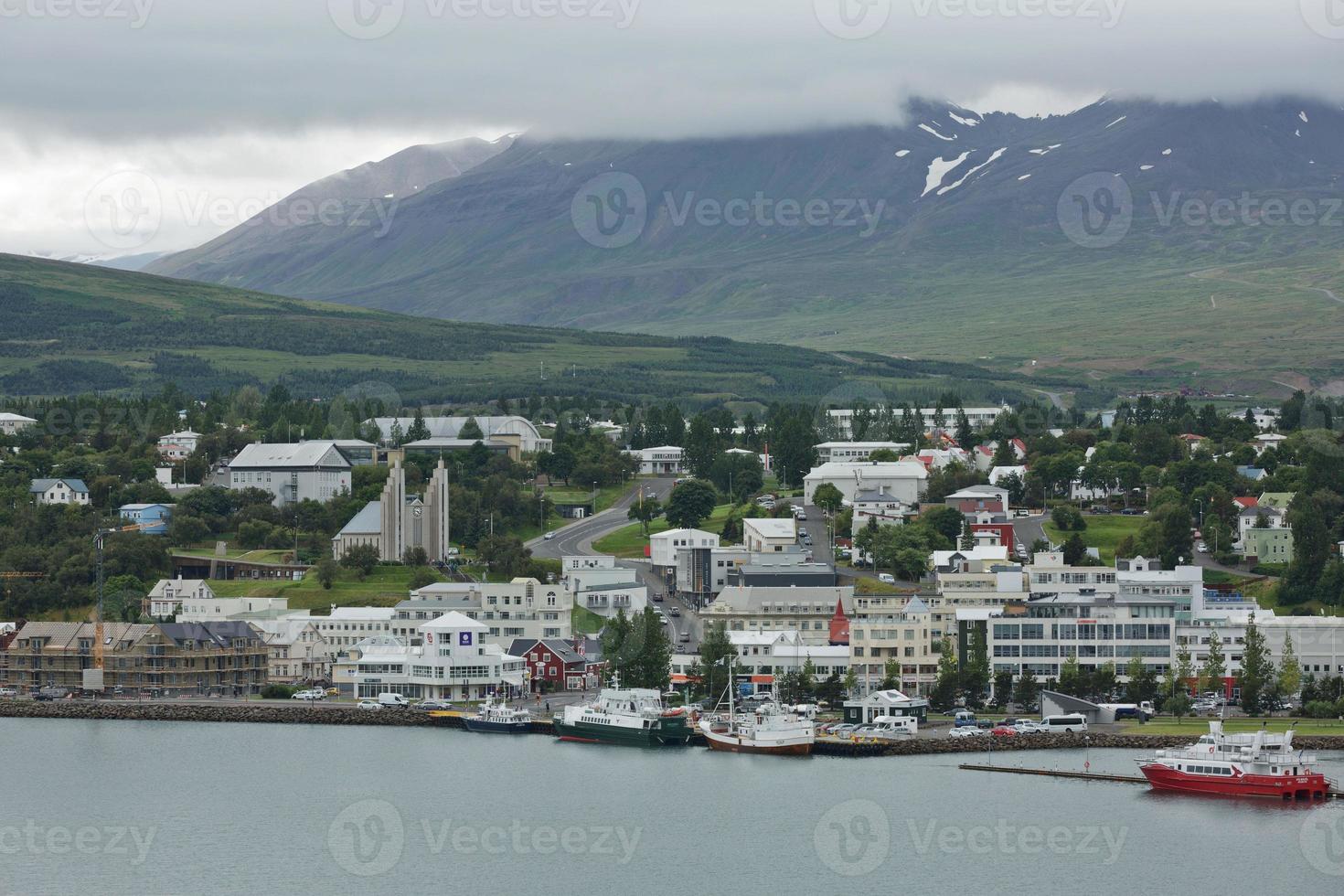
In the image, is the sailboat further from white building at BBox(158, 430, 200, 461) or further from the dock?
white building at BBox(158, 430, 200, 461)

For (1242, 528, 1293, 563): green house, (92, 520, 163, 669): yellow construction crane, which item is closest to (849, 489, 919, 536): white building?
(1242, 528, 1293, 563): green house

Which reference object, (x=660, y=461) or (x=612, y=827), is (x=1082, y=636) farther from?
(x=660, y=461)

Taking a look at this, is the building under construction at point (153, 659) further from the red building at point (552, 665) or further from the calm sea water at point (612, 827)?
the calm sea water at point (612, 827)

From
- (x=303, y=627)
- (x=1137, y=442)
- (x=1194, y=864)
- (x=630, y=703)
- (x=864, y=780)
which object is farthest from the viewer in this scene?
(x=1137, y=442)

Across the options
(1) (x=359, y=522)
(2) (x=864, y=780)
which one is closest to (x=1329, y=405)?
(1) (x=359, y=522)

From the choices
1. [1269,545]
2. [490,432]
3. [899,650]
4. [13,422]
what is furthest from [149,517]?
[1269,545]

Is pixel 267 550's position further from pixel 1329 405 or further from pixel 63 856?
pixel 1329 405
